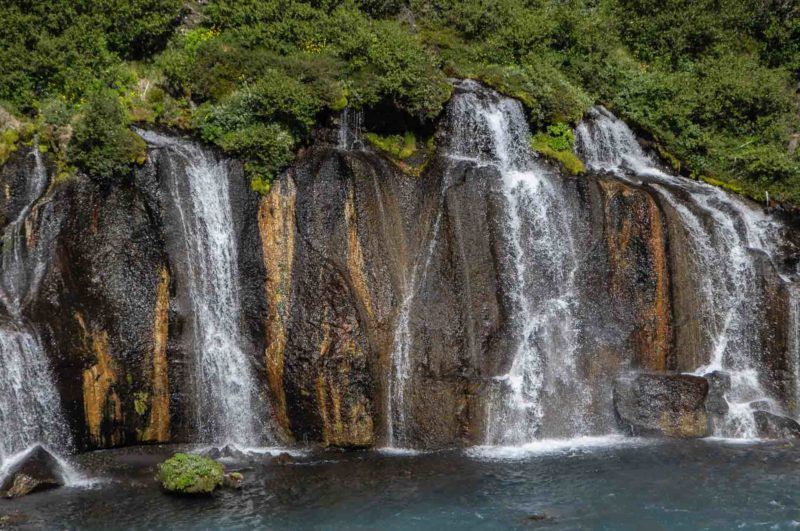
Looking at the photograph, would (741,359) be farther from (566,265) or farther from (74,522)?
(74,522)

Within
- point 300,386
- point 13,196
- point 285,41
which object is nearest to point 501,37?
point 285,41

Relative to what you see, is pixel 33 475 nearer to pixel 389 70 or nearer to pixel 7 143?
pixel 7 143

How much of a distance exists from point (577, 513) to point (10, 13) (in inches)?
779

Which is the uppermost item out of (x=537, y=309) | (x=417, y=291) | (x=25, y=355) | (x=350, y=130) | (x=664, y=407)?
(x=350, y=130)

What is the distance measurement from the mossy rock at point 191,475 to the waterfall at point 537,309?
20.8 ft

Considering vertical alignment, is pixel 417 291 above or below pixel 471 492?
above

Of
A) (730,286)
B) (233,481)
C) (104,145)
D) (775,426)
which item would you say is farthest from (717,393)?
(104,145)

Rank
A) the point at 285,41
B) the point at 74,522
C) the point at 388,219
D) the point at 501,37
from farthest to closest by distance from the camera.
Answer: the point at 501,37
the point at 285,41
the point at 388,219
the point at 74,522

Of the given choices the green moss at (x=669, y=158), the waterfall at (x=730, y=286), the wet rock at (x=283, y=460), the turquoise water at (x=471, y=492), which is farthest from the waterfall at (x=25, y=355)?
the green moss at (x=669, y=158)

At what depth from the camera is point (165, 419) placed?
55.9 feet

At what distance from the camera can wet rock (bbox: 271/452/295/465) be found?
16250 millimetres

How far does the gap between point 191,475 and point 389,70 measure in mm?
12225

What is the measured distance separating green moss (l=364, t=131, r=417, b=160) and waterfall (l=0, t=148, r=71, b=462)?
8.48 m

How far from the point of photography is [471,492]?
571 inches
